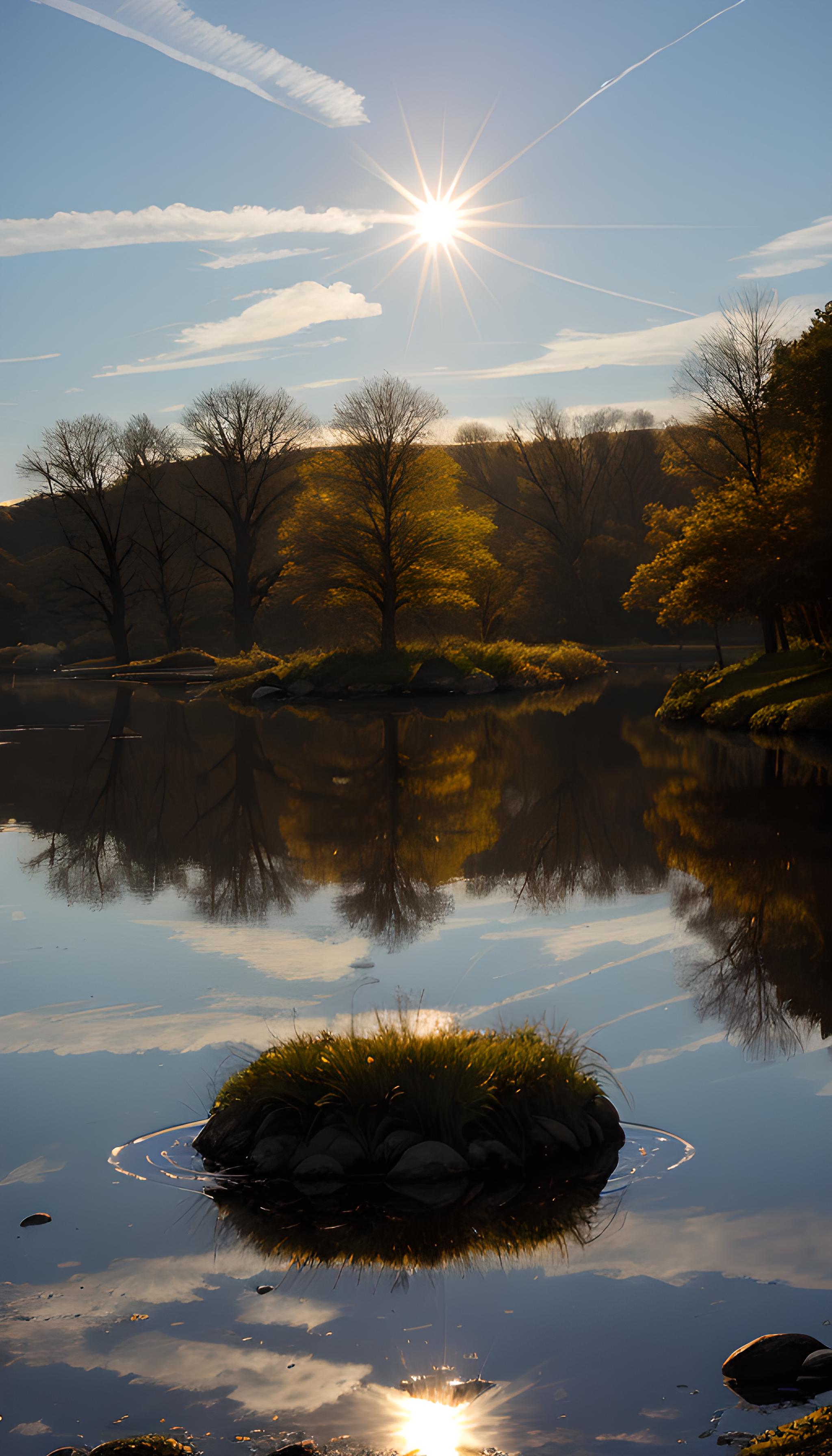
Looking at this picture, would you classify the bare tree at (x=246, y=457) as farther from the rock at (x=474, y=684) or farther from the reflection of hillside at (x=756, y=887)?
the reflection of hillside at (x=756, y=887)

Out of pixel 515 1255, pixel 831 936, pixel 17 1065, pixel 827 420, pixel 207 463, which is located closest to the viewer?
pixel 515 1255

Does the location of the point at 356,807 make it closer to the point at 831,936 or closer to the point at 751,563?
the point at 831,936

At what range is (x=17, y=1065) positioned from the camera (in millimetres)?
7809

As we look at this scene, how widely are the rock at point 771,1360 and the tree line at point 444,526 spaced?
25504 millimetres

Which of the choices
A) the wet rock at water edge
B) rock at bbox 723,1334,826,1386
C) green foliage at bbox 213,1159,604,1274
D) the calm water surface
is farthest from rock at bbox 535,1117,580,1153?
the wet rock at water edge

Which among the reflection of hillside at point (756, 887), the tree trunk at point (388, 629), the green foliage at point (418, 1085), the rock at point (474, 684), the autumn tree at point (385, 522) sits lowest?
the reflection of hillside at point (756, 887)

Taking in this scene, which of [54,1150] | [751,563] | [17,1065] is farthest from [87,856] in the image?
[751,563]

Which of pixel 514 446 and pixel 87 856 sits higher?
pixel 514 446

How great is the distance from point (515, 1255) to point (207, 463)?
8350 centimetres

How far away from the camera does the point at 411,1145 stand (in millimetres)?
6090

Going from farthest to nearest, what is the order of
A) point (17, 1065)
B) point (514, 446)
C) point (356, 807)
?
point (514, 446) < point (356, 807) < point (17, 1065)

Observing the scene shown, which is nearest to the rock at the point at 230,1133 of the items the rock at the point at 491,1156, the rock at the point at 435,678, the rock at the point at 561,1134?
the rock at the point at 491,1156

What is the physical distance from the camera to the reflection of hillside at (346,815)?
1326 centimetres

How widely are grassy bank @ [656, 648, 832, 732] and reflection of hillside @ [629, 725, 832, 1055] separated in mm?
4798
